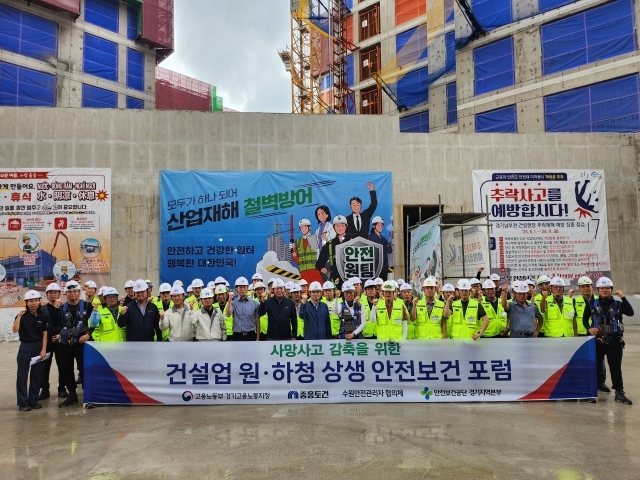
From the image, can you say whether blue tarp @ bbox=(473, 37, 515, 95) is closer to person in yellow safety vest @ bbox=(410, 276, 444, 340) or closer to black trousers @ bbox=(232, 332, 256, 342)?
person in yellow safety vest @ bbox=(410, 276, 444, 340)

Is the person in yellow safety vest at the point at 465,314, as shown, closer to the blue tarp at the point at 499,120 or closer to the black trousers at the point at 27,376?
the black trousers at the point at 27,376

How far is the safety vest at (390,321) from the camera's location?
24.8ft

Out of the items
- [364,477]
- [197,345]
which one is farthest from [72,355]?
[364,477]

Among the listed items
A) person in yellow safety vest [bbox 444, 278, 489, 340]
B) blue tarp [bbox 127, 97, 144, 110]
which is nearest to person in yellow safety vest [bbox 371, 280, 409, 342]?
person in yellow safety vest [bbox 444, 278, 489, 340]

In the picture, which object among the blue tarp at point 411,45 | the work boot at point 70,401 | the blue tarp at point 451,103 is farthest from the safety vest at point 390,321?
the blue tarp at point 411,45

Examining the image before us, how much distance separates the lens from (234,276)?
1577 centimetres

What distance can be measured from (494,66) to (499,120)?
326cm

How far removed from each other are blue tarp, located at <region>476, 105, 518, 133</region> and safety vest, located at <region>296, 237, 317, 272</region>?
61.6 feet

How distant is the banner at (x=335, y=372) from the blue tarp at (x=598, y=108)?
2214 cm

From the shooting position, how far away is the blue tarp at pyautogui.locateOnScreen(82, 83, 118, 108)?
123 feet

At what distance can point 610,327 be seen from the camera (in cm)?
735

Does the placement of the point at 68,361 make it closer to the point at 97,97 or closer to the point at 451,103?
→ the point at 451,103

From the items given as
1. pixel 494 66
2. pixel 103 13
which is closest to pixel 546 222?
pixel 494 66

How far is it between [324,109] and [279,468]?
4871 centimetres
